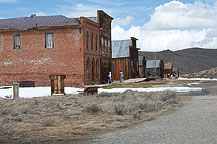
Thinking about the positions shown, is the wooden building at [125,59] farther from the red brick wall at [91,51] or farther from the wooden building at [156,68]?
the wooden building at [156,68]

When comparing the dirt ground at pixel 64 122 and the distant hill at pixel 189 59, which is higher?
the distant hill at pixel 189 59

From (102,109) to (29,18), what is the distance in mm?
25381

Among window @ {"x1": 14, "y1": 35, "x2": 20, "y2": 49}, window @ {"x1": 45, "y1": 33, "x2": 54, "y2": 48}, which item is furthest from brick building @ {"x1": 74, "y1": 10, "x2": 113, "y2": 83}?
window @ {"x1": 14, "y1": 35, "x2": 20, "y2": 49}

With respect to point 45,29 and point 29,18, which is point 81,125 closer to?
point 45,29

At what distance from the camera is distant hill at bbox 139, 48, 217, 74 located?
139 m

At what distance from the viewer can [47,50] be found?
33656 mm

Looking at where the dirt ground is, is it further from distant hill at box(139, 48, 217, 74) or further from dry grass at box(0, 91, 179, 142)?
distant hill at box(139, 48, 217, 74)

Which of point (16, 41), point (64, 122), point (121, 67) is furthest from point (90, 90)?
point (121, 67)

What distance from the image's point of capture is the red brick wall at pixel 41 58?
32781 millimetres

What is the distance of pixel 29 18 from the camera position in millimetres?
36375

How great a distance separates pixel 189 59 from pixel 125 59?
10900 cm

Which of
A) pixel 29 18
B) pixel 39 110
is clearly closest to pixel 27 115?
pixel 39 110

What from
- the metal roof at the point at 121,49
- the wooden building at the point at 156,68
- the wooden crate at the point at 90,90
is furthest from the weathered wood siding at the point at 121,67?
the wooden crate at the point at 90,90

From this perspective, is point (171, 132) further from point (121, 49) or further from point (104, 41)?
point (121, 49)
